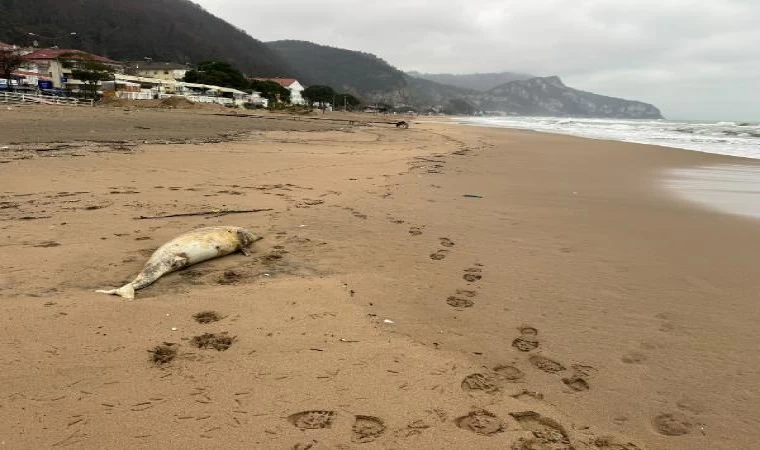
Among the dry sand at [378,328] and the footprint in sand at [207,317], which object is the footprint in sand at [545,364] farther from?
the footprint in sand at [207,317]

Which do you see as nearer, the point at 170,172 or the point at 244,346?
the point at 244,346

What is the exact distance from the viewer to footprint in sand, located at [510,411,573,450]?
245cm

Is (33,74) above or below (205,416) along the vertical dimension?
above

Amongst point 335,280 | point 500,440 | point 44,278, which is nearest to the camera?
point 500,440

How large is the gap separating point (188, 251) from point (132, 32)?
141 m

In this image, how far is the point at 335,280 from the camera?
173 inches

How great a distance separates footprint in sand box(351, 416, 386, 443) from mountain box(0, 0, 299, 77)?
A: 121m

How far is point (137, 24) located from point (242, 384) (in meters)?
149

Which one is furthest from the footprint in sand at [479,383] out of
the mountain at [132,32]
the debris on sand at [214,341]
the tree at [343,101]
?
the mountain at [132,32]

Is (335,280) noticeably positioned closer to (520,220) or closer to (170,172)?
(520,220)

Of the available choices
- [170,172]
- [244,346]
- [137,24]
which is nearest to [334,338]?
[244,346]

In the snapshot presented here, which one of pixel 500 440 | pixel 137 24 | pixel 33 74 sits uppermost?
pixel 137 24

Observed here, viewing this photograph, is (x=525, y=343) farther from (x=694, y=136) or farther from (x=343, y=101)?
(x=343, y=101)

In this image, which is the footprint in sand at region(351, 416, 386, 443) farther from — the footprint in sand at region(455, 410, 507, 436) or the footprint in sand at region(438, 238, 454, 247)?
the footprint in sand at region(438, 238, 454, 247)
